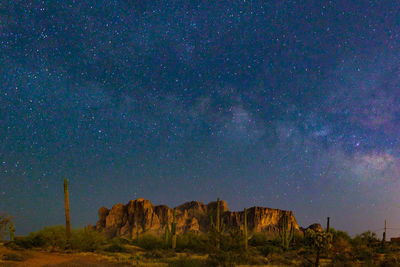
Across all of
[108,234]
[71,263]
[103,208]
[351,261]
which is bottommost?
[108,234]

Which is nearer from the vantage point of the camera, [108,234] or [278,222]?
[108,234]

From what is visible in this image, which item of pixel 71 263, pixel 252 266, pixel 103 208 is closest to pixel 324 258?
pixel 252 266

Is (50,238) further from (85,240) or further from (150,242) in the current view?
(150,242)

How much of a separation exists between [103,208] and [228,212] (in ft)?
135

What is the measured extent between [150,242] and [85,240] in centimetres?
865

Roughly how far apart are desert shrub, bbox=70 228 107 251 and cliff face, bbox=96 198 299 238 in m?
59.8

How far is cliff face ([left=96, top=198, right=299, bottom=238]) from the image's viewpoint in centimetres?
8350

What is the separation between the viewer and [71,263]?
16281 millimetres

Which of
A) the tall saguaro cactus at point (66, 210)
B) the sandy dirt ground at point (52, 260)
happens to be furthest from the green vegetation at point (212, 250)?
the tall saguaro cactus at point (66, 210)

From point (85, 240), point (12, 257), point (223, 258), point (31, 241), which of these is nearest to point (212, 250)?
point (223, 258)

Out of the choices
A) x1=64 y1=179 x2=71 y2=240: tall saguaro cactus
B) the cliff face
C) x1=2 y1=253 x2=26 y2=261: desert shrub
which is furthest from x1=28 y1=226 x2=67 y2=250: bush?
the cliff face

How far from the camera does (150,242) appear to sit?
30.3m

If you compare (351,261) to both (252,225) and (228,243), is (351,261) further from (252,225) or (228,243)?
(252,225)

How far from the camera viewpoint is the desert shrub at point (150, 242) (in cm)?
2946
